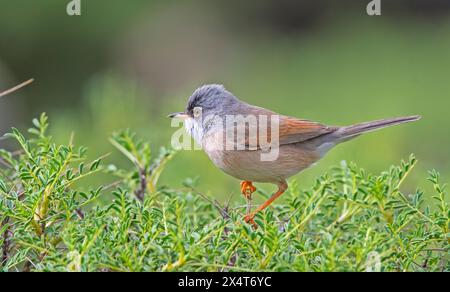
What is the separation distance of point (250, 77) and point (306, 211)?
767 cm

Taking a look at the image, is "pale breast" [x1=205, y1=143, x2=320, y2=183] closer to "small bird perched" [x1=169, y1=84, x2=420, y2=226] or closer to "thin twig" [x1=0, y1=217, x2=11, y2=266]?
"small bird perched" [x1=169, y1=84, x2=420, y2=226]

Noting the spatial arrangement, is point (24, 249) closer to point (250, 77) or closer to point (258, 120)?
point (258, 120)

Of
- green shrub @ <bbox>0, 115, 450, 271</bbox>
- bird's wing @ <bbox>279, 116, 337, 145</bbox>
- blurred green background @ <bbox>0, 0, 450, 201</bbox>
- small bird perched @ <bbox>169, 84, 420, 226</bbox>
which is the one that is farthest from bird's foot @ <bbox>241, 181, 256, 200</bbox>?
blurred green background @ <bbox>0, 0, 450, 201</bbox>

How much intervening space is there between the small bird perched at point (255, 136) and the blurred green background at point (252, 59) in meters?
2.24

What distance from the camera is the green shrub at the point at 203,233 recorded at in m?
2.52

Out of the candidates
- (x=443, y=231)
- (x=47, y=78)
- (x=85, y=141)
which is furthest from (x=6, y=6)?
(x=443, y=231)

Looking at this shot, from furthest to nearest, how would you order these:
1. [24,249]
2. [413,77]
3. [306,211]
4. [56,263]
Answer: [413,77] < [306,211] < [24,249] < [56,263]

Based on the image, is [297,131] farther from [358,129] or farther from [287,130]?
[358,129]

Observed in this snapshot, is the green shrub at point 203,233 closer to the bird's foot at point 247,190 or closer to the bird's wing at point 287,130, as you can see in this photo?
the bird's foot at point 247,190

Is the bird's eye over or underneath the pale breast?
over

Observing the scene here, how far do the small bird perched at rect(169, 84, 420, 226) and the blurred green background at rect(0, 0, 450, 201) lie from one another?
224cm

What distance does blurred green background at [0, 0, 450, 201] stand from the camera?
28.2 ft

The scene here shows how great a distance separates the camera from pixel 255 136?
4.26m
